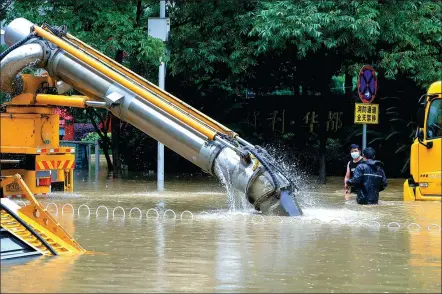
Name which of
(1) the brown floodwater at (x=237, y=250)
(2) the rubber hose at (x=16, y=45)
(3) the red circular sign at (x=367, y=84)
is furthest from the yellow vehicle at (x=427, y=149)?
(2) the rubber hose at (x=16, y=45)

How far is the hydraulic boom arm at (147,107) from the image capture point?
53.7 ft

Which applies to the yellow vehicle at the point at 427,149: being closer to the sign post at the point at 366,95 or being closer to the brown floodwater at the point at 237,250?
the brown floodwater at the point at 237,250

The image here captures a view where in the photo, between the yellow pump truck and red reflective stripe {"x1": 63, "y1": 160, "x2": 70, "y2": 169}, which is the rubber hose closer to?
the yellow pump truck

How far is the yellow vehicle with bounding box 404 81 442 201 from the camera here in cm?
1287

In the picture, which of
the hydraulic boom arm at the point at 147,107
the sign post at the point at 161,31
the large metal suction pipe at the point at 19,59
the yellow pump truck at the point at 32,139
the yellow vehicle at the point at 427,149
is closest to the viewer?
the yellow vehicle at the point at 427,149

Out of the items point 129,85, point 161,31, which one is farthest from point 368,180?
point 161,31

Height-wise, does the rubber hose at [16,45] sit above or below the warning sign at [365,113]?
above

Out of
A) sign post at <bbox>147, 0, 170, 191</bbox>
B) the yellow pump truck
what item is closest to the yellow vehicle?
the yellow pump truck

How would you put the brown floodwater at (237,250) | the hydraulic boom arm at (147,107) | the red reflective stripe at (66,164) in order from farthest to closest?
1. the red reflective stripe at (66,164)
2. the hydraulic boom arm at (147,107)
3. the brown floodwater at (237,250)

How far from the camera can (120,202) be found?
19.1 metres

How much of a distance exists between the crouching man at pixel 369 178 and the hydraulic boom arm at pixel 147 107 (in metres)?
1.31

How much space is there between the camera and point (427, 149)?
13.4 m

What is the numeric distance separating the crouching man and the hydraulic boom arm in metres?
1.31

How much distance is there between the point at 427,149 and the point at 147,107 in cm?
637
